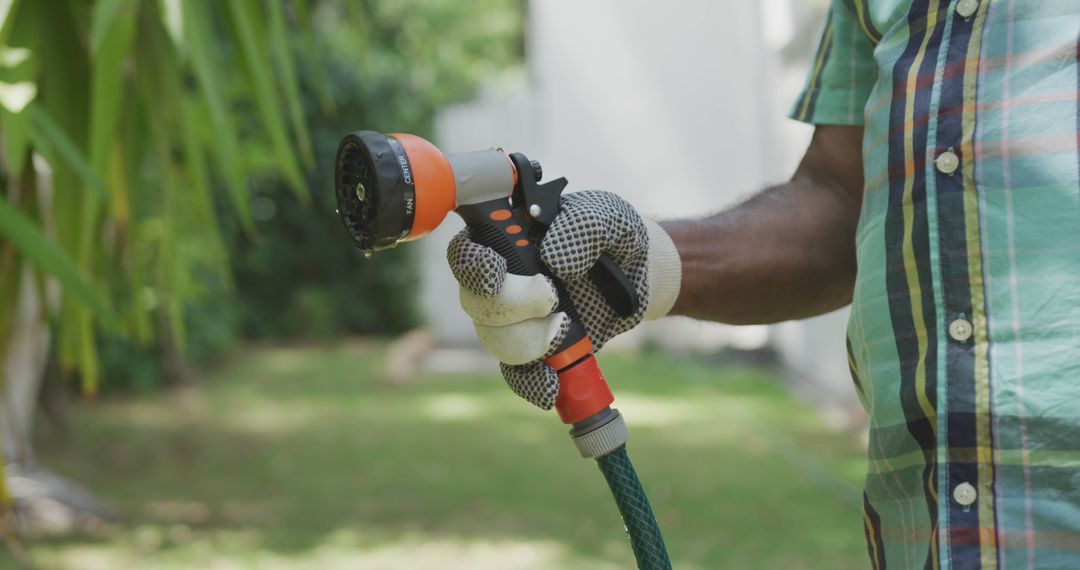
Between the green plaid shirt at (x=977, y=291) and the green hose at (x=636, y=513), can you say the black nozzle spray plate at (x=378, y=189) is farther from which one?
the green plaid shirt at (x=977, y=291)

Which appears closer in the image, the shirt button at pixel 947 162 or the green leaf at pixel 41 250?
the shirt button at pixel 947 162

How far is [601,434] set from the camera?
0.92 m

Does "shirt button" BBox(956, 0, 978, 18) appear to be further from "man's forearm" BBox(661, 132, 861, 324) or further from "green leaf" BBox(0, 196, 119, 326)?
"green leaf" BBox(0, 196, 119, 326)

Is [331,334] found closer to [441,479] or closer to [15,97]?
[441,479]

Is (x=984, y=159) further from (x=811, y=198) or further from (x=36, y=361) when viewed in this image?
(x=36, y=361)

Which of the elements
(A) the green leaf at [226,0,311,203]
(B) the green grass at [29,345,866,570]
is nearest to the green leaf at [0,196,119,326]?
(A) the green leaf at [226,0,311,203]

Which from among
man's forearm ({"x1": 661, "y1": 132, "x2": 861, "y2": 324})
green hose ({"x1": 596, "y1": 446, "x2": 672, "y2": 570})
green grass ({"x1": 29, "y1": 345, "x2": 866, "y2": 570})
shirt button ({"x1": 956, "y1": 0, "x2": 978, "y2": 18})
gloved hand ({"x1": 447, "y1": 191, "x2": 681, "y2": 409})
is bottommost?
green grass ({"x1": 29, "y1": 345, "x2": 866, "y2": 570})

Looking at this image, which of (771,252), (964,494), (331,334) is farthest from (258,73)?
(331,334)

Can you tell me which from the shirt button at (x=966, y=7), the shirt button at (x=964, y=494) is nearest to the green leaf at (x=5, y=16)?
the shirt button at (x=966, y=7)

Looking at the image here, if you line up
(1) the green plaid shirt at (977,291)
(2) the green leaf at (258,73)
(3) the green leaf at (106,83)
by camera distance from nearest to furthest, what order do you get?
1. (1) the green plaid shirt at (977,291)
2. (3) the green leaf at (106,83)
3. (2) the green leaf at (258,73)

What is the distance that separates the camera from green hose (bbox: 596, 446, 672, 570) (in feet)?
2.98

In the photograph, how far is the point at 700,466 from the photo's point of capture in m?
4.10

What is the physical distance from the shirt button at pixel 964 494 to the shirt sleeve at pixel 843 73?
43 cm

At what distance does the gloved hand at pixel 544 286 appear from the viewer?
2.90 ft
